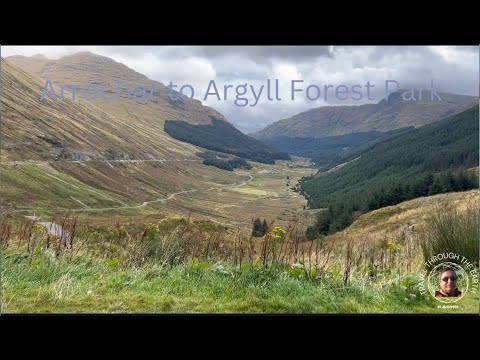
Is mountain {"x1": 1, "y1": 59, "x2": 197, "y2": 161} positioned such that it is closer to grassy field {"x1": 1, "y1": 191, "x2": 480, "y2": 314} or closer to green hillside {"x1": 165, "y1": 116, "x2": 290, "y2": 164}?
green hillside {"x1": 165, "y1": 116, "x2": 290, "y2": 164}

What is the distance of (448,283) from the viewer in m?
6.50

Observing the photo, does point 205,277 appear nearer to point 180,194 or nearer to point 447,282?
point 447,282

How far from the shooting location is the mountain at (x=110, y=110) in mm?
7832

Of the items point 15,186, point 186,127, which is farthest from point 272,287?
point 186,127

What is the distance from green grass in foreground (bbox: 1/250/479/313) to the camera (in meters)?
6.03

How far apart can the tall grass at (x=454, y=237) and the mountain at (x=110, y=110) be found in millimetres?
5149

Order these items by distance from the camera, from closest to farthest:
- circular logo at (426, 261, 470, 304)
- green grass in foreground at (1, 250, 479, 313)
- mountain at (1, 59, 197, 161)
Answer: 1. green grass in foreground at (1, 250, 479, 313)
2. circular logo at (426, 261, 470, 304)
3. mountain at (1, 59, 197, 161)

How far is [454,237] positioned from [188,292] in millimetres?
4479

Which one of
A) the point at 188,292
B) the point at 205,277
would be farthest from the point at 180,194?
the point at 188,292

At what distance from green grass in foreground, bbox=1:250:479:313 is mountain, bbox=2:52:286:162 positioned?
3.09 m

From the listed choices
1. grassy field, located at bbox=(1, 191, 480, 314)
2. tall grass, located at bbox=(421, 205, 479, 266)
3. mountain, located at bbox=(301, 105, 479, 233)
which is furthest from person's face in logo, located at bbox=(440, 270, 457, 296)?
mountain, located at bbox=(301, 105, 479, 233)

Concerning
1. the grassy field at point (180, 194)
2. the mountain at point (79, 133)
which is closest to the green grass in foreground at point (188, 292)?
the grassy field at point (180, 194)

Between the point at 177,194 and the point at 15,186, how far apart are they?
1365 cm

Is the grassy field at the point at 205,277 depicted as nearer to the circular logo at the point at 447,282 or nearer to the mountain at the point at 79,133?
the circular logo at the point at 447,282
